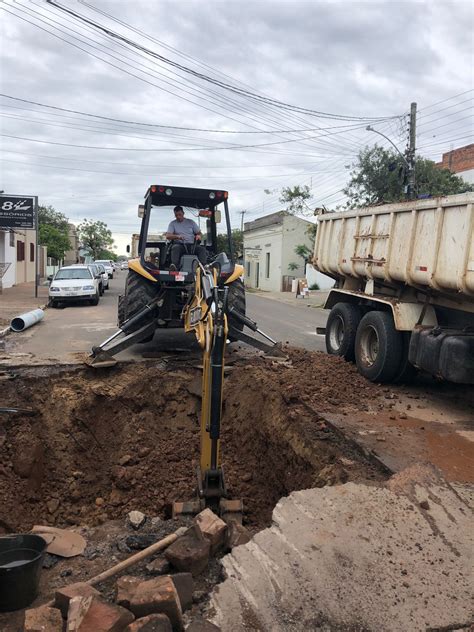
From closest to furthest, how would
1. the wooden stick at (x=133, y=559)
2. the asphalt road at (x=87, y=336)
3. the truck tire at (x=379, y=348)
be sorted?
1. the wooden stick at (x=133, y=559)
2. the truck tire at (x=379, y=348)
3. the asphalt road at (x=87, y=336)

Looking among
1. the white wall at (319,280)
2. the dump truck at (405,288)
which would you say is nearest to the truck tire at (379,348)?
the dump truck at (405,288)

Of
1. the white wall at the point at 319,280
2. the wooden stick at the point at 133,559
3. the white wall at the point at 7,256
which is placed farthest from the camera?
the white wall at the point at 319,280

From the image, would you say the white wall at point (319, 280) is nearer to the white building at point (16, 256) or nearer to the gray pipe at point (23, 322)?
the white building at point (16, 256)

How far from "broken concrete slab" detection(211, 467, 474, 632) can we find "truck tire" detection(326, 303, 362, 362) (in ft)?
15.5

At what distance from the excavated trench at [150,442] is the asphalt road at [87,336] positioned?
1.34 m

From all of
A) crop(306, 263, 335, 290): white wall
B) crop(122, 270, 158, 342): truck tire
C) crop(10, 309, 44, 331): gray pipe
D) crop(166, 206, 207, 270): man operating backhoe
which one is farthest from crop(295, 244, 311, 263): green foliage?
crop(122, 270, 158, 342): truck tire

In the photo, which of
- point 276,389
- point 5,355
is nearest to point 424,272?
point 276,389

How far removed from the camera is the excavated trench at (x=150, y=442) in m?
5.63

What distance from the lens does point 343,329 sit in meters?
9.20

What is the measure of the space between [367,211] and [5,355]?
646cm

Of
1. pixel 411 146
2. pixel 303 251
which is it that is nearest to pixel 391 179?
pixel 411 146

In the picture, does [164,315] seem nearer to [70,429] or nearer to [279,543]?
[70,429]

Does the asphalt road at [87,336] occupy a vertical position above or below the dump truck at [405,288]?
below

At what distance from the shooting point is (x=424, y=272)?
682 centimetres
